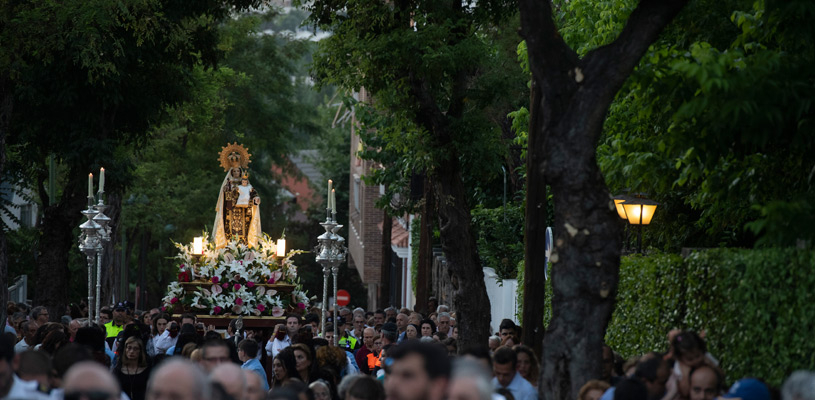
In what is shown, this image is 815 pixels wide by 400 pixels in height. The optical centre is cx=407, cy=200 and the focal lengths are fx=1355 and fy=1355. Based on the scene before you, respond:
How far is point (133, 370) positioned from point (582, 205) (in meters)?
5.44

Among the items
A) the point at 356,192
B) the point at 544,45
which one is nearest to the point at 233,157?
the point at 544,45

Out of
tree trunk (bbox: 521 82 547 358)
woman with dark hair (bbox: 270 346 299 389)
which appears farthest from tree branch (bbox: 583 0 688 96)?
tree trunk (bbox: 521 82 547 358)

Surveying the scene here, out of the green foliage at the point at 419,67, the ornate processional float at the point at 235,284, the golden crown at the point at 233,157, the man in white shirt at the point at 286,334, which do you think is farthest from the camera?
the golden crown at the point at 233,157

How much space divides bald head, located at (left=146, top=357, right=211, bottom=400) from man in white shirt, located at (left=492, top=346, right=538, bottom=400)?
450cm

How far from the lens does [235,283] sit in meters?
23.2

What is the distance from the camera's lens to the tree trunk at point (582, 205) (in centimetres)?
1084

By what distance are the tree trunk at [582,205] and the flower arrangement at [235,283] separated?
1216 cm

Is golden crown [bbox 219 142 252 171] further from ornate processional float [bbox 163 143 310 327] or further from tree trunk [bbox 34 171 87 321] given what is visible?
tree trunk [bbox 34 171 87 321]

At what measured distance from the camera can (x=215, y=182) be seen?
1966 inches

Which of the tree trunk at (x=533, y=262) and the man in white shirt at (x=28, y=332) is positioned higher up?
the tree trunk at (x=533, y=262)

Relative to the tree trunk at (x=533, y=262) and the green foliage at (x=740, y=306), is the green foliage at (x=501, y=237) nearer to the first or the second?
the tree trunk at (x=533, y=262)

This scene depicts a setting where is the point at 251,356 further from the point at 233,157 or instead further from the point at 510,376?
the point at 233,157

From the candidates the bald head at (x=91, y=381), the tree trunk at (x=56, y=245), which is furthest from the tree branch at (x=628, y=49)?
the tree trunk at (x=56, y=245)

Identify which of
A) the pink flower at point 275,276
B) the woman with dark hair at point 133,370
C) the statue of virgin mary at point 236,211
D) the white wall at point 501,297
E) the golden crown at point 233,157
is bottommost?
the woman with dark hair at point 133,370
